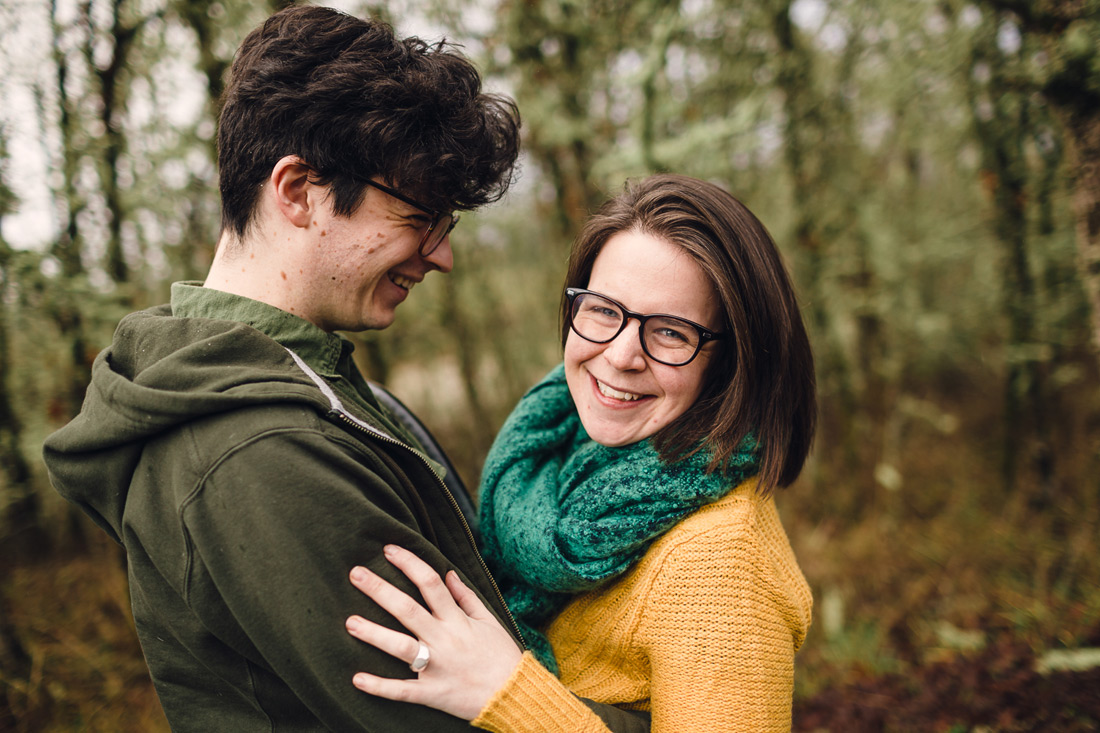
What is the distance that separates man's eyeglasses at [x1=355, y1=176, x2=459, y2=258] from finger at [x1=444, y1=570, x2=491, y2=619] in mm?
894

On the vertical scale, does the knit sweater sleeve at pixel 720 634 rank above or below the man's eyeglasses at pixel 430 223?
below

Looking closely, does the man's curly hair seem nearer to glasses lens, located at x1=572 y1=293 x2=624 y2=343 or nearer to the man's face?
the man's face

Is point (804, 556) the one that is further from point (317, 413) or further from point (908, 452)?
point (317, 413)

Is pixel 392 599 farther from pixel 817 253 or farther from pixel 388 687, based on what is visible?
pixel 817 253

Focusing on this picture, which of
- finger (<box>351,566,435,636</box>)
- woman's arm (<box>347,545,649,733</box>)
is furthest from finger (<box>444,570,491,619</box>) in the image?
finger (<box>351,566,435,636</box>)

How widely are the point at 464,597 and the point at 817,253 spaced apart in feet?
17.0

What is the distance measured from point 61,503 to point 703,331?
7.74 meters

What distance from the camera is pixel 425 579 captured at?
1241mm

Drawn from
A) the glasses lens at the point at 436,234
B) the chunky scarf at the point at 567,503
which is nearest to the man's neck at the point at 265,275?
the glasses lens at the point at 436,234

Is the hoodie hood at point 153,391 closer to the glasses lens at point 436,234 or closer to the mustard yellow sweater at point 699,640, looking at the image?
the glasses lens at point 436,234

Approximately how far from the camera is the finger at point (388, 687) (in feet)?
3.80

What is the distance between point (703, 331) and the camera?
1609 millimetres

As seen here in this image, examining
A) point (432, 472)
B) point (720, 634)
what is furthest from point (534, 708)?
point (432, 472)

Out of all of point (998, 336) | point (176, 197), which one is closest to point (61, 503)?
point (176, 197)
